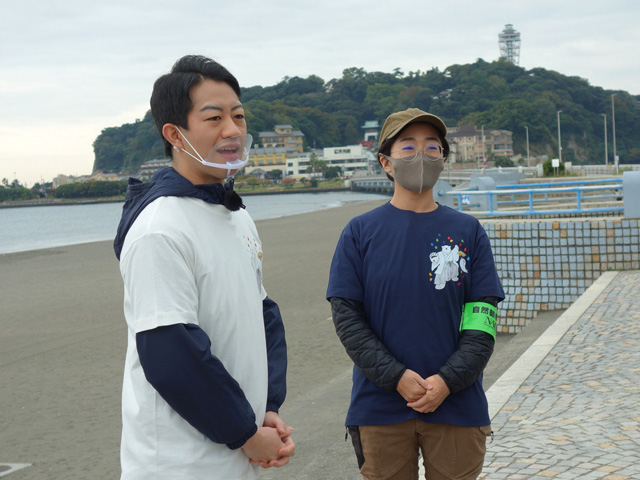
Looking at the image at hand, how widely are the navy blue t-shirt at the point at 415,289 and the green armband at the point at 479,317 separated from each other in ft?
0.09

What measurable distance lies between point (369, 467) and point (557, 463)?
1.65 metres

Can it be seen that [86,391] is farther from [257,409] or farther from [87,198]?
[87,198]

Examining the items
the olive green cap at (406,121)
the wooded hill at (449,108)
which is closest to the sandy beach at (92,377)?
the olive green cap at (406,121)

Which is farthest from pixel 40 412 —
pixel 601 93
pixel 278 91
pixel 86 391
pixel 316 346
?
pixel 278 91

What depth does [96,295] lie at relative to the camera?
18.9 meters

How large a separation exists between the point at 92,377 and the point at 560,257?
22.0ft

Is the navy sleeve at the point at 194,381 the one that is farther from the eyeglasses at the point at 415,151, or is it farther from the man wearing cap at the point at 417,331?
the eyeglasses at the point at 415,151

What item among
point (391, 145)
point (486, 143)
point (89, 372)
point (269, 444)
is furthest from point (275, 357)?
point (486, 143)

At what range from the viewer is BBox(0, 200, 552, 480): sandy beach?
6605 mm

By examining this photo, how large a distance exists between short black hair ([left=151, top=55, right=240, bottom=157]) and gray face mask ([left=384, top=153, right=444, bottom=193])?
89cm

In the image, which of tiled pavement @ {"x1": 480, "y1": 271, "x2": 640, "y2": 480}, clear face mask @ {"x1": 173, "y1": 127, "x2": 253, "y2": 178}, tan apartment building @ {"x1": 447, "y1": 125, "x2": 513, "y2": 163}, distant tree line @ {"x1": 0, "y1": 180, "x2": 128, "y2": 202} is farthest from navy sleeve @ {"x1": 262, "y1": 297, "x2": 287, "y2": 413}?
distant tree line @ {"x1": 0, "y1": 180, "x2": 128, "y2": 202}

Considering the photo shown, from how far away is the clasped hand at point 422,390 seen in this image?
8.38 ft

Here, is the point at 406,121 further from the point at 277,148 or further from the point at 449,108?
the point at 449,108

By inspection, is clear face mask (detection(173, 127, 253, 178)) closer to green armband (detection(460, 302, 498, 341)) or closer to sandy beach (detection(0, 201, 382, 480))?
green armband (detection(460, 302, 498, 341))
